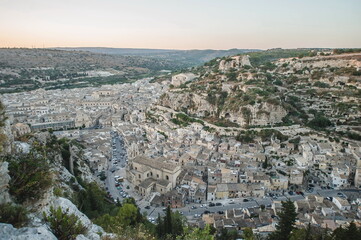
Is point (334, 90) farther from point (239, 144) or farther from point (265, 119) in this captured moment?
point (239, 144)

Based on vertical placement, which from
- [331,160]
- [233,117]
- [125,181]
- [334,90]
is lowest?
[125,181]

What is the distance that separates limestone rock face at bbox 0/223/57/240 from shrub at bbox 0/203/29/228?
194mm

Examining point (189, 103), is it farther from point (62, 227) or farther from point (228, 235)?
point (62, 227)

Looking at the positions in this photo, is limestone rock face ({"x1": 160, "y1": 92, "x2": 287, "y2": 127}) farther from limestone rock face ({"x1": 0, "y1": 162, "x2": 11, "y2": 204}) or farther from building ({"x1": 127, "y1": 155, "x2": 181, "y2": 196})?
limestone rock face ({"x1": 0, "y1": 162, "x2": 11, "y2": 204})

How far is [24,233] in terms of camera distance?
4.42m

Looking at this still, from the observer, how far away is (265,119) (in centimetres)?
3772

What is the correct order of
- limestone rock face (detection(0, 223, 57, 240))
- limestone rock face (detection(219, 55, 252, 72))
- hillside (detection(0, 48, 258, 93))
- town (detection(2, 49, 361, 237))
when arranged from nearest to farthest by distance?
limestone rock face (detection(0, 223, 57, 240)) → town (detection(2, 49, 361, 237)) → limestone rock face (detection(219, 55, 252, 72)) → hillside (detection(0, 48, 258, 93))

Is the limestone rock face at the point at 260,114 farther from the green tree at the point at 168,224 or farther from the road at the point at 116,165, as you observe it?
the green tree at the point at 168,224

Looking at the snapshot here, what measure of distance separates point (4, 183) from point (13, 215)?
0.81m

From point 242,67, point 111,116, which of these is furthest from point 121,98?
point 242,67

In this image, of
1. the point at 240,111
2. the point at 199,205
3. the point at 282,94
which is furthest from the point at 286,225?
the point at 282,94

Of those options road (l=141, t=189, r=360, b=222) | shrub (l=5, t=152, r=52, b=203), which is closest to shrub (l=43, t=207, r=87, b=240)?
shrub (l=5, t=152, r=52, b=203)

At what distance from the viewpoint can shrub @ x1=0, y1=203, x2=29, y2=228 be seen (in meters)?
4.59

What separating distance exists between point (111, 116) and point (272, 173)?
37227 millimetres
